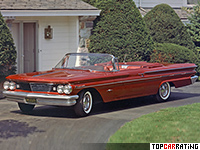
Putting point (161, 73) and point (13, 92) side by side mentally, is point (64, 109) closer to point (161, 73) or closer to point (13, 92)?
point (13, 92)

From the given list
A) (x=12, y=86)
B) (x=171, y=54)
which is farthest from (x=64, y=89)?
(x=171, y=54)

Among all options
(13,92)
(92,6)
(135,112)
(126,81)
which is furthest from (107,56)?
(92,6)

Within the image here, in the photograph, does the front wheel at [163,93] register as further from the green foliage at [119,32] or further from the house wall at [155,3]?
the house wall at [155,3]

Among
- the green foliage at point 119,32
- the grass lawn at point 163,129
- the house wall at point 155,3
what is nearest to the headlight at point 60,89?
the grass lawn at point 163,129

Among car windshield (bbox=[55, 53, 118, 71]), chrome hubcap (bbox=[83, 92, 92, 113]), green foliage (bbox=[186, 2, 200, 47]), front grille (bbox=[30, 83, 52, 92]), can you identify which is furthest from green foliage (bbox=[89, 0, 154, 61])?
front grille (bbox=[30, 83, 52, 92])

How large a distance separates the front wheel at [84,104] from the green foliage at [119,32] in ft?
23.2

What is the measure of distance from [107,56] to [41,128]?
3.28 metres

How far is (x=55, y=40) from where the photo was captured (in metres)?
18.0

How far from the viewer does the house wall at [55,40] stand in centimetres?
1762

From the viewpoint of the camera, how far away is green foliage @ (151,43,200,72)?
18641mm

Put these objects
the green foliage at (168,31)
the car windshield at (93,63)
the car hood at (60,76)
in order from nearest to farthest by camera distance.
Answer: the car hood at (60,76), the car windshield at (93,63), the green foliage at (168,31)

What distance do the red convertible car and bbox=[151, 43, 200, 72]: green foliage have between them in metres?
5.52

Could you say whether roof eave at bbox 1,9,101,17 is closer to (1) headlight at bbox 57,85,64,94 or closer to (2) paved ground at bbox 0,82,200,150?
(2) paved ground at bbox 0,82,200,150

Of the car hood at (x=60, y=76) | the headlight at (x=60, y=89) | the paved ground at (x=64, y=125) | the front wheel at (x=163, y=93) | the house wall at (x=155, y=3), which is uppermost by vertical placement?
the house wall at (x=155, y=3)
